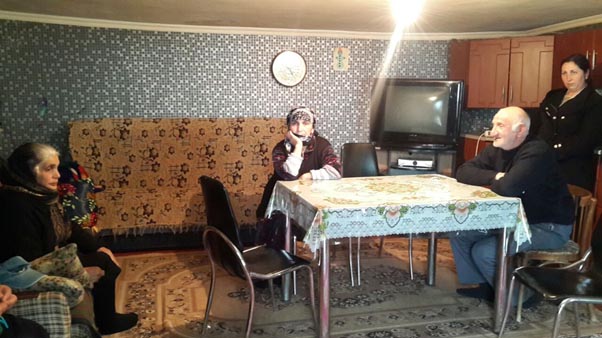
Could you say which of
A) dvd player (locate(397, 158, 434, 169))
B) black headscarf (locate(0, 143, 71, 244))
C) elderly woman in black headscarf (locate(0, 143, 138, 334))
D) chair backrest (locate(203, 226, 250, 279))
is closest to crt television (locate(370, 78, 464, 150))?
dvd player (locate(397, 158, 434, 169))

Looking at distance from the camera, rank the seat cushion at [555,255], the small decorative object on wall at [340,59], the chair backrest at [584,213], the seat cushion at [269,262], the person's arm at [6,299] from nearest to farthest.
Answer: the person's arm at [6,299], the seat cushion at [269,262], the seat cushion at [555,255], the chair backrest at [584,213], the small decorative object on wall at [340,59]

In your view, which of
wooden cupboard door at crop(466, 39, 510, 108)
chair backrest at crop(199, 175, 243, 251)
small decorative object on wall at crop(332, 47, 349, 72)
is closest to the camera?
chair backrest at crop(199, 175, 243, 251)

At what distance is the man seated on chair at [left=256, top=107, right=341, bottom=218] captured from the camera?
3.14 m

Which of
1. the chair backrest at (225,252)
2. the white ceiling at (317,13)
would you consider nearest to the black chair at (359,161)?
the white ceiling at (317,13)

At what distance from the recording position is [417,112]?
4852 mm

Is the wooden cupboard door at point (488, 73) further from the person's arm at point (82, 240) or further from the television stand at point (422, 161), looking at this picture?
the person's arm at point (82, 240)

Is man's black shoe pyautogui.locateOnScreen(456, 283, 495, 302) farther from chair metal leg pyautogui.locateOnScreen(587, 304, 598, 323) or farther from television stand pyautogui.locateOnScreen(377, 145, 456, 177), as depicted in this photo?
television stand pyautogui.locateOnScreen(377, 145, 456, 177)

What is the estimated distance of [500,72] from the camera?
15.6ft

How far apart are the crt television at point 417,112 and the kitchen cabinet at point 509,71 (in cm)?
29

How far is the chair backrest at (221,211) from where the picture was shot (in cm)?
226

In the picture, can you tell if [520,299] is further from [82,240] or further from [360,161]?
[82,240]

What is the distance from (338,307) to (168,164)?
7.03ft

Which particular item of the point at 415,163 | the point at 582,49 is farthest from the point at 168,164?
the point at 582,49

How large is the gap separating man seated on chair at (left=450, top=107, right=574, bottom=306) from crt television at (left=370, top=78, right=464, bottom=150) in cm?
181
